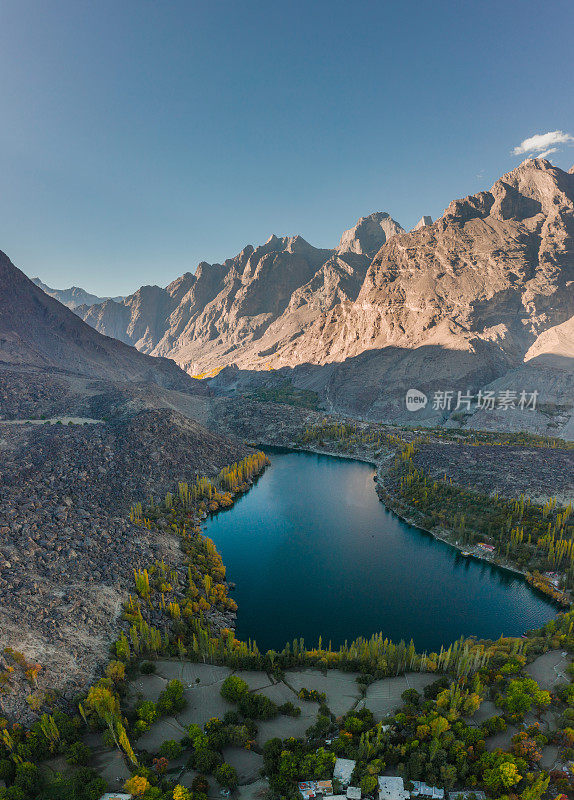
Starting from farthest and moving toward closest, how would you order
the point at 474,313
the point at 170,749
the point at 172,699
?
the point at 474,313 → the point at 172,699 → the point at 170,749

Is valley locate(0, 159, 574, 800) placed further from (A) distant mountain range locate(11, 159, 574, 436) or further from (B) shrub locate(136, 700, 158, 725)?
(A) distant mountain range locate(11, 159, 574, 436)

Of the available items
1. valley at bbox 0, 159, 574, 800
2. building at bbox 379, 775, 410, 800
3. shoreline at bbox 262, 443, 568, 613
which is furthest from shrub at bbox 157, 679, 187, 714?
shoreline at bbox 262, 443, 568, 613

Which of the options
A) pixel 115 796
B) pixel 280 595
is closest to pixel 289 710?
pixel 115 796

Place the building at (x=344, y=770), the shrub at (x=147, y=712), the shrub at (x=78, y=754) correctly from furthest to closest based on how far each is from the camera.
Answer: the shrub at (x=147, y=712) < the shrub at (x=78, y=754) < the building at (x=344, y=770)

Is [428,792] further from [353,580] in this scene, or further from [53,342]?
[53,342]

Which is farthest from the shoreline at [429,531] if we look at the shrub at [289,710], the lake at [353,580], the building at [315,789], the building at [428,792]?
the building at [315,789]

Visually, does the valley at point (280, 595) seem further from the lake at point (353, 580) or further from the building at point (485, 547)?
the building at point (485, 547)

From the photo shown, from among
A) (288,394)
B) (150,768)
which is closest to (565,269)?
(288,394)
